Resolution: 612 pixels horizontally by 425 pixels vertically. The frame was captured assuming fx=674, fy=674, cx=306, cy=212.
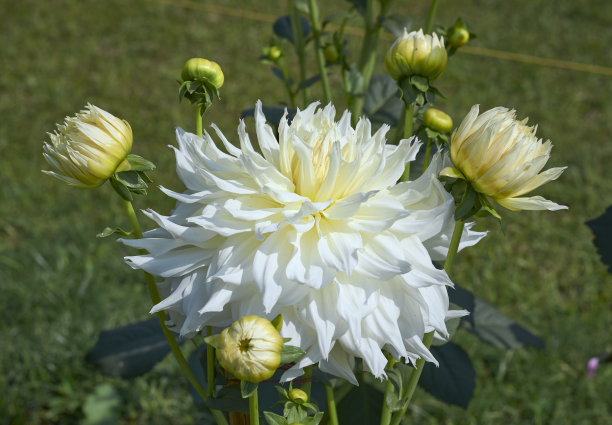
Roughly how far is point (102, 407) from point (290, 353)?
1.38 meters

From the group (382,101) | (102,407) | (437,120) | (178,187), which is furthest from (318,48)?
(178,187)

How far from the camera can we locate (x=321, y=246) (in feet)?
1.88

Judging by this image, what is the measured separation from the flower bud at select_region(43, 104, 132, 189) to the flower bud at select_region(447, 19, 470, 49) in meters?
0.53

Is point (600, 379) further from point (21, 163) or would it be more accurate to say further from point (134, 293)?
point (21, 163)

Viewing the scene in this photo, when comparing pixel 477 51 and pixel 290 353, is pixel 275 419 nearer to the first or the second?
pixel 290 353

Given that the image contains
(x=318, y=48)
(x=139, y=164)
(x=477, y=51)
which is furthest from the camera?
(x=477, y=51)

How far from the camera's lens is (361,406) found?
1047 mm

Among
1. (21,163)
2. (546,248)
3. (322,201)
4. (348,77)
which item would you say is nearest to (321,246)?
(322,201)

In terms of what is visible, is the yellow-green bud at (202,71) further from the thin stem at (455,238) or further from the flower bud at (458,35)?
the flower bud at (458,35)

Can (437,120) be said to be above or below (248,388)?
above

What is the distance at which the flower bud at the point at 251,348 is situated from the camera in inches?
20.6

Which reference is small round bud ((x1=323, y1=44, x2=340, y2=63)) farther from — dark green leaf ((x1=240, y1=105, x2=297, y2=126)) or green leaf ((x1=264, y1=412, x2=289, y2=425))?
green leaf ((x1=264, y1=412, x2=289, y2=425))

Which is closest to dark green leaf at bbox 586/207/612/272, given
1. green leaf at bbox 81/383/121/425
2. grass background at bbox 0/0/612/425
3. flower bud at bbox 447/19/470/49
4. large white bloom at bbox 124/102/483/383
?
flower bud at bbox 447/19/470/49

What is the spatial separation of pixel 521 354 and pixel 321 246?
5.31 ft
